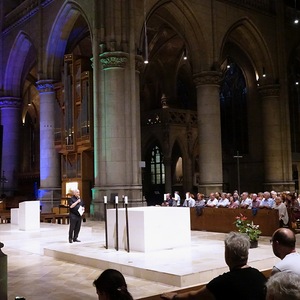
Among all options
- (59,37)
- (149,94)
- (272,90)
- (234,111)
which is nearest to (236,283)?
(59,37)

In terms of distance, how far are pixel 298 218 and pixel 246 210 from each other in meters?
2.54

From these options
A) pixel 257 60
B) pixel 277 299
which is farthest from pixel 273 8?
pixel 277 299

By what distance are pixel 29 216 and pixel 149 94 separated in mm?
18695

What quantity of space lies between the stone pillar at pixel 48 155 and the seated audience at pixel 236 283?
19.3 metres

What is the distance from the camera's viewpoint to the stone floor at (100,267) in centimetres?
668

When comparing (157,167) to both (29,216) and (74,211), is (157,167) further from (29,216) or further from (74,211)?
(74,211)

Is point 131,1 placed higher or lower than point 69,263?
higher

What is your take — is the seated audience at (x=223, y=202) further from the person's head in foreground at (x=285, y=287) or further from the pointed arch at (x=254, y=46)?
the person's head in foreground at (x=285, y=287)

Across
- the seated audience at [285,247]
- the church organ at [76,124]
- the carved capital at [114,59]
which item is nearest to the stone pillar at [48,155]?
the church organ at [76,124]

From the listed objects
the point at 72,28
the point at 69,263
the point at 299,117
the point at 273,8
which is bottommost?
the point at 69,263

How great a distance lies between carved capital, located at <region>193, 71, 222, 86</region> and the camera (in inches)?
836

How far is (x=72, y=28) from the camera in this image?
883 inches

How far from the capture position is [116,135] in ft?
58.0

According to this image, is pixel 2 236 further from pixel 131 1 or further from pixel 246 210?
pixel 131 1
